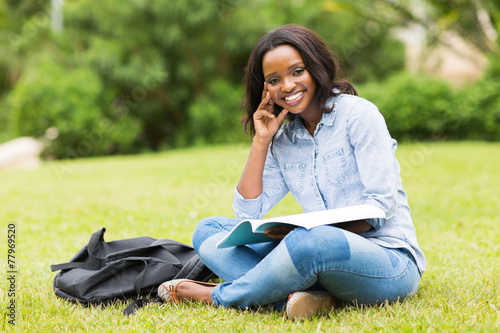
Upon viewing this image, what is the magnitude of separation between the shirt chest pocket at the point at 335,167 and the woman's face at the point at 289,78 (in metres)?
0.27

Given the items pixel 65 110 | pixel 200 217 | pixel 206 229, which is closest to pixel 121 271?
pixel 206 229

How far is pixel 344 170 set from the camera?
8.12ft

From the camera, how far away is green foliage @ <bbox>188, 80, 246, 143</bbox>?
15516 millimetres

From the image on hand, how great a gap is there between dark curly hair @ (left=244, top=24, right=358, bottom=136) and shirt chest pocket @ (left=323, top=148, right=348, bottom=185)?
8.5 inches

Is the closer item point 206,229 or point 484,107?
point 206,229

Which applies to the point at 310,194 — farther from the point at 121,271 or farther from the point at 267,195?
the point at 121,271

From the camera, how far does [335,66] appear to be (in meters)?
2.59

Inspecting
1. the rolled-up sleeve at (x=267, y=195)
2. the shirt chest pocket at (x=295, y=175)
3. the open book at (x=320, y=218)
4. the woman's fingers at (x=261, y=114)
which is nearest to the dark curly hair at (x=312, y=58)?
the woman's fingers at (x=261, y=114)

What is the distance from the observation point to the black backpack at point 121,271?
272 centimetres

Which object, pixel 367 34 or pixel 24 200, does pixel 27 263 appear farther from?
pixel 367 34

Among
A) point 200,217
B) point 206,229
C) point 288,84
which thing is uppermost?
point 288,84

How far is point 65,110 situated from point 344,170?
12756mm

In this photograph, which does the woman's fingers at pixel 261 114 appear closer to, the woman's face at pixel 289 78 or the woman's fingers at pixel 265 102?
the woman's fingers at pixel 265 102

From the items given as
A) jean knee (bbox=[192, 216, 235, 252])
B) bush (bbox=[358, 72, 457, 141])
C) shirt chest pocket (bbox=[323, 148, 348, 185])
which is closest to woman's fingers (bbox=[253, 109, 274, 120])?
shirt chest pocket (bbox=[323, 148, 348, 185])
